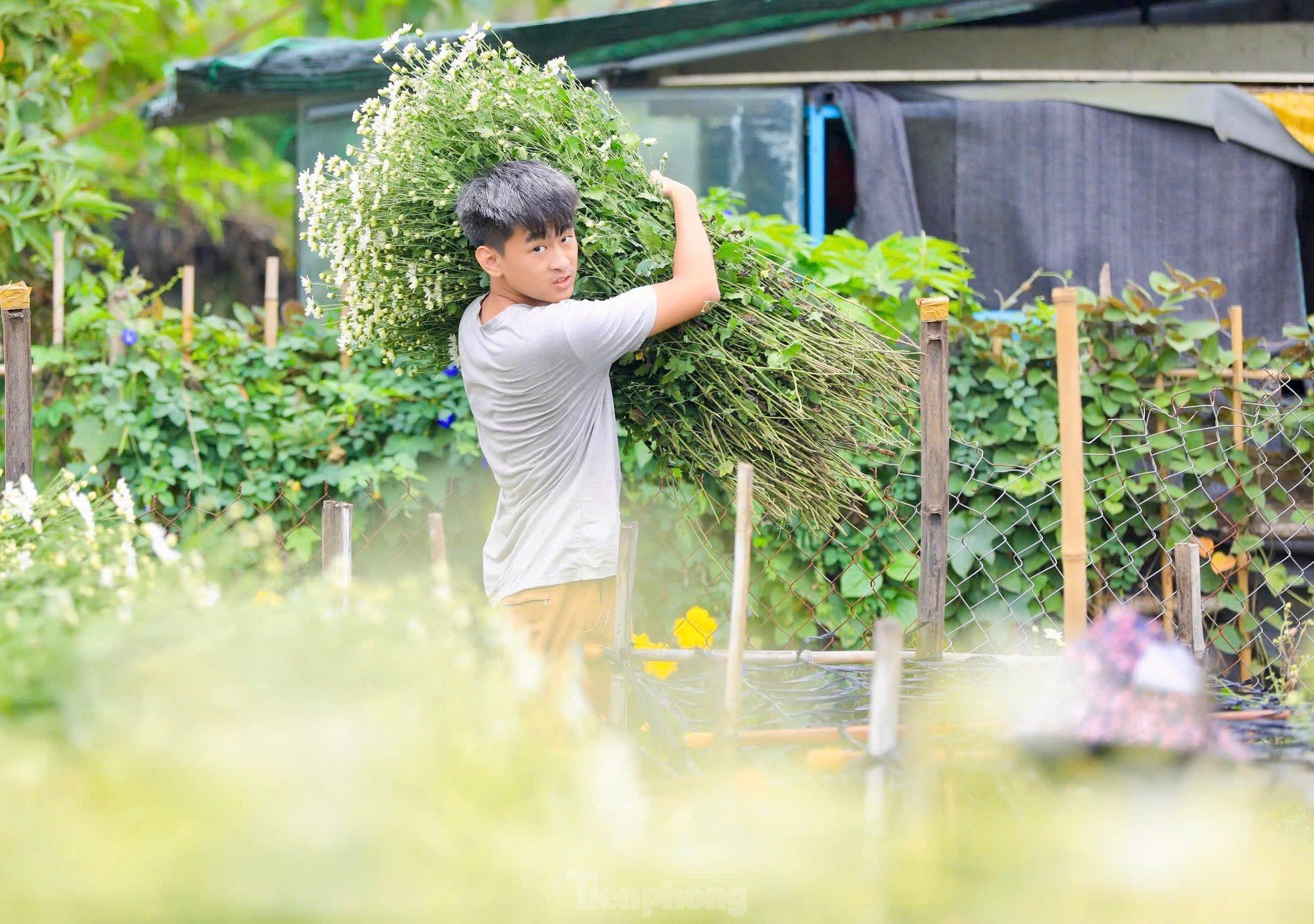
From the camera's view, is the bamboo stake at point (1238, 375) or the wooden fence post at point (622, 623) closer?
the wooden fence post at point (622, 623)

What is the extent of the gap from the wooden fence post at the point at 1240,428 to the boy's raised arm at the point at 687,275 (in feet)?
7.93


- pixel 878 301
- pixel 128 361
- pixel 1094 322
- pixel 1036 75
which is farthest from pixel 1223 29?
pixel 128 361

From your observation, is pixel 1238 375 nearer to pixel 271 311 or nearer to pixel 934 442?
pixel 934 442

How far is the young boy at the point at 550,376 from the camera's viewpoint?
2.23 metres

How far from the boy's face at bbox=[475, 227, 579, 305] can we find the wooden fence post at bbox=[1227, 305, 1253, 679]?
2.68m

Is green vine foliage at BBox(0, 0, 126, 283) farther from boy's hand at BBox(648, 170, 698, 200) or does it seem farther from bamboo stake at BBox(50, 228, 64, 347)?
boy's hand at BBox(648, 170, 698, 200)

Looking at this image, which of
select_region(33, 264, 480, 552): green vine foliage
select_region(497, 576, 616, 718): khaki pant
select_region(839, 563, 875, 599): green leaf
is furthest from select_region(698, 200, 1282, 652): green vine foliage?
select_region(497, 576, 616, 718): khaki pant

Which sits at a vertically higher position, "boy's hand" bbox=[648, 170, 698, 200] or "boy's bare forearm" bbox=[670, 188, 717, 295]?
"boy's hand" bbox=[648, 170, 698, 200]

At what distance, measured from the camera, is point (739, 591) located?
1.82 m

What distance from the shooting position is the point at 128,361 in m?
4.11

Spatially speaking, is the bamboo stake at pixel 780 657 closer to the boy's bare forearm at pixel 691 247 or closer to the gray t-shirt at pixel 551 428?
the gray t-shirt at pixel 551 428

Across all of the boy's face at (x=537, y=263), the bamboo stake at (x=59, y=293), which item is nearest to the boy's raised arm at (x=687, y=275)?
the boy's face at (x=537, y=263)

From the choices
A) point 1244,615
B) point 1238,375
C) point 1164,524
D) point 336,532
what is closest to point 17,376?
point 336,532

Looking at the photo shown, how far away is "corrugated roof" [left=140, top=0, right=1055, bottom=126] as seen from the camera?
5.15 meters
